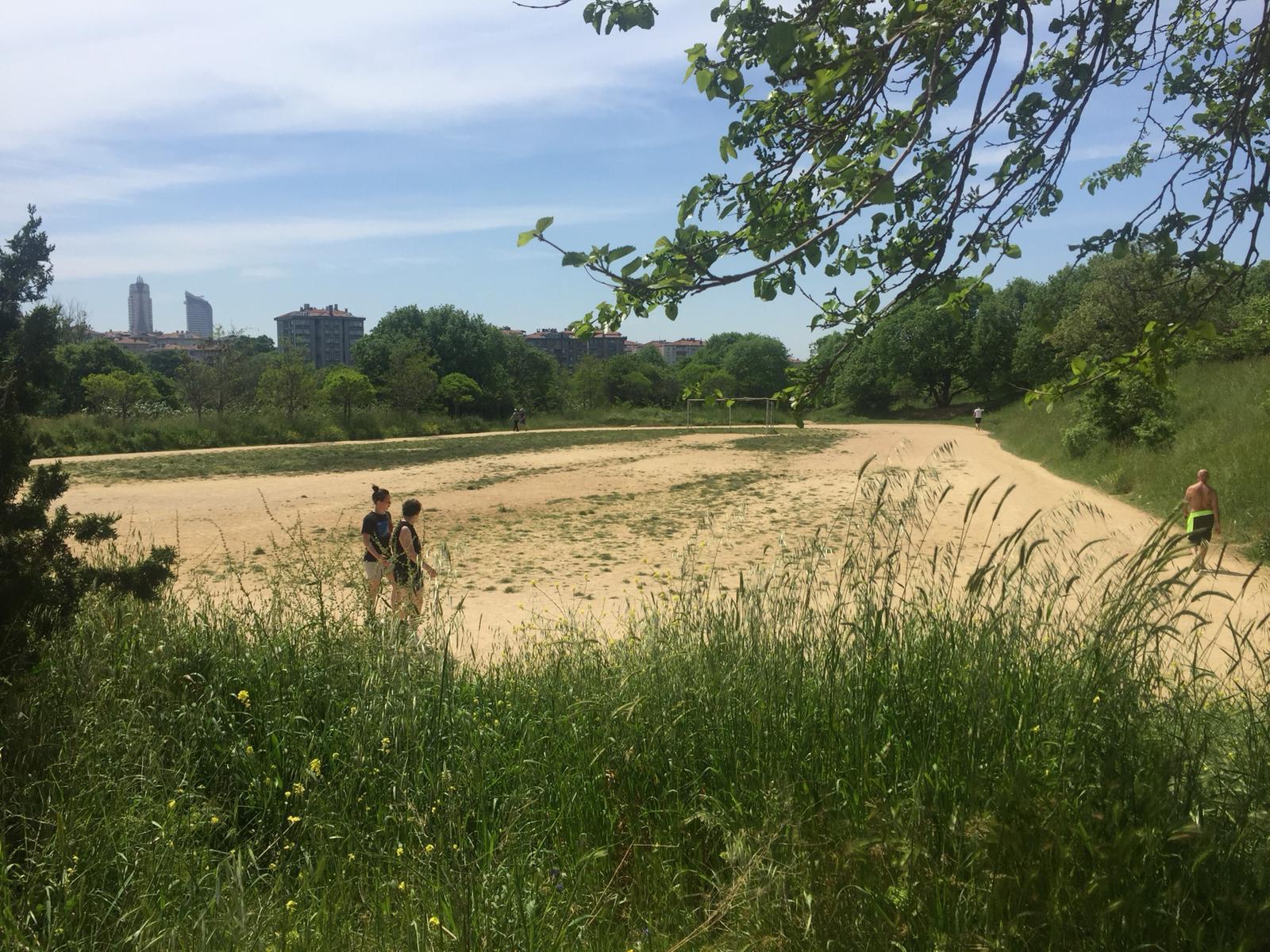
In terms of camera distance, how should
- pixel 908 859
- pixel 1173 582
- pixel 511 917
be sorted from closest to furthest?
pixel 908 859 → pixel 511 917 → pixel 1173 582

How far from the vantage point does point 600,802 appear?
344 cm

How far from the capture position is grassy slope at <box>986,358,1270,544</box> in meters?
13.5

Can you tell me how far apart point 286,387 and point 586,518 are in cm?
2972

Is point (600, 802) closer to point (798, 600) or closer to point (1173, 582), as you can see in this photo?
point (798, 600)

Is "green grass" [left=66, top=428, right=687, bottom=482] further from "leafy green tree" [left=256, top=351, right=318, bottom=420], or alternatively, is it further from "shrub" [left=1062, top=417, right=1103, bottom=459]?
"shrub" [left=1062, top=417, right=1103, bottom=459]

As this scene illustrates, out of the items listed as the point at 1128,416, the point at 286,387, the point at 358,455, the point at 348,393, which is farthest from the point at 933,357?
the point at 1128,416

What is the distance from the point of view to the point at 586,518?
58.9 feet

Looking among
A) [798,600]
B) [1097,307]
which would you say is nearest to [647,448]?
[1097,307]

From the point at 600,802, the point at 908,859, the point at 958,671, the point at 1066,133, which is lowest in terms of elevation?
the point at 600,802

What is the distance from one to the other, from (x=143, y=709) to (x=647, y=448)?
36.6 metres

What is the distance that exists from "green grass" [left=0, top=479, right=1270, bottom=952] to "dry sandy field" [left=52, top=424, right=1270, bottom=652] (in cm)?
52

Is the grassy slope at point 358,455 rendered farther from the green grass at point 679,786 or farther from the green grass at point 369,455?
the green grass at point 679,786

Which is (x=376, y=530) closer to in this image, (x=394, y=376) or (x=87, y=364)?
(x=394, y=376)

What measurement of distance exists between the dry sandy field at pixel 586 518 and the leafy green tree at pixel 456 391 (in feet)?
80.3
